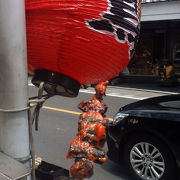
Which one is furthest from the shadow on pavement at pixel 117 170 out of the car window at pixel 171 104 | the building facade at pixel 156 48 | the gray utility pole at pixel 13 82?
the building facade at pixel 156 48

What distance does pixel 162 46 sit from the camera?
1681cm

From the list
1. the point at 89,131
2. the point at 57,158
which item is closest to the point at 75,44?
the point at 89,131

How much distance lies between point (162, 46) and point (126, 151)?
45.3 ft

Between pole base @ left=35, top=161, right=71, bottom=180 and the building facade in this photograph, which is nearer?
pole base @ left=35, top=161, right=71, bottom=180

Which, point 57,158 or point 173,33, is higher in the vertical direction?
point 173,33

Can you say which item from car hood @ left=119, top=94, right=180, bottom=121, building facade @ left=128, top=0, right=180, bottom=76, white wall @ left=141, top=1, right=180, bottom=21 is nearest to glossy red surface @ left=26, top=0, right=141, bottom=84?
car hood @ left=119, top=94, right=180, bottom=121

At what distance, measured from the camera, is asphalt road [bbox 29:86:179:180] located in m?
4.23

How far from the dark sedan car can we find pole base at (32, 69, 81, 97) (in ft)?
7.47

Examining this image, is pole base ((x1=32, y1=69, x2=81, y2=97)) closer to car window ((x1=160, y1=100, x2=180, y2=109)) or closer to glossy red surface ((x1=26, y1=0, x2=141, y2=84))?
glossy red surface ((x1=26, y1=0, x2=141, y2=84))

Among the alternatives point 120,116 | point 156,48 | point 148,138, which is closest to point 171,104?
point 148,138

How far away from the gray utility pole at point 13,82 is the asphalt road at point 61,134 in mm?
2903

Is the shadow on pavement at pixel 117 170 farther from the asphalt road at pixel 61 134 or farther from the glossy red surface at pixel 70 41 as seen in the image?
the glossy red surface at pixel 70 41

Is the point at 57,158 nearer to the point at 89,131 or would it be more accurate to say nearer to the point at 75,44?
the point at 89,131

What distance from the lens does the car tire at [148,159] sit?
3.63 metres
